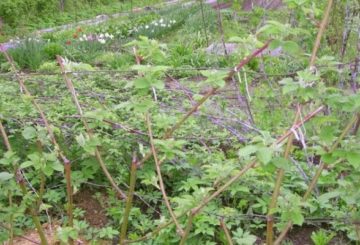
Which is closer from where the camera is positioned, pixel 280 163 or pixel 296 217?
pixel 280 163

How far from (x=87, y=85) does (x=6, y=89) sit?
0.61m

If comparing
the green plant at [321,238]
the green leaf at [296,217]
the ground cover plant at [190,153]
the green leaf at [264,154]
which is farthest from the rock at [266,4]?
the green leaf at [264,154]

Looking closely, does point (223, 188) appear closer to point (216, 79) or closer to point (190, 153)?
point (216, 79)

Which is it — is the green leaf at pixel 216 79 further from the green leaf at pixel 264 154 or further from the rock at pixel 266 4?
the rock at pixel 266 4

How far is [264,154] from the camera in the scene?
138cm

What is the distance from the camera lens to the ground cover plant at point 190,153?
1.64 meters

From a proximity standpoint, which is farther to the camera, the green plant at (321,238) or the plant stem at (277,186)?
the green plant at (321,238)

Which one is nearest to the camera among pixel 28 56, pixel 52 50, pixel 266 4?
pixel 266 4

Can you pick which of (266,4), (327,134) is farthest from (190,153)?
(266,4)

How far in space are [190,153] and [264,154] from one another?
166 cm

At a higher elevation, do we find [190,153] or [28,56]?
[190,153]

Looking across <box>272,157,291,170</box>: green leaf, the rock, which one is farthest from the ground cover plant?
the rock

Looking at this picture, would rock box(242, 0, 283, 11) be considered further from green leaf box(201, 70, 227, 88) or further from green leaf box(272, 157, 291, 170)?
green leaf box(272, 157, 291, 170)

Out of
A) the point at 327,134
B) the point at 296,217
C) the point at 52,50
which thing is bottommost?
the point at 52,50
